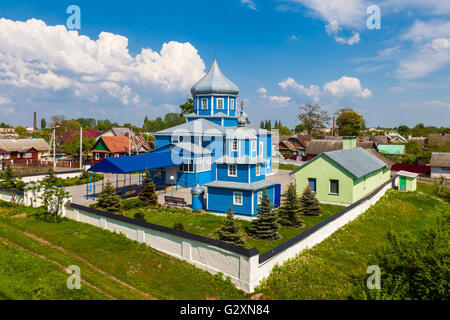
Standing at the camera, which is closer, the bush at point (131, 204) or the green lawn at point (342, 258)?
the green lawn at point (342, 258)

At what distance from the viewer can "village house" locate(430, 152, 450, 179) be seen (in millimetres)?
41531

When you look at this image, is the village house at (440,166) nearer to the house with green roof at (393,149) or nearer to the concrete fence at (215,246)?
the house with green roof at (393,149)

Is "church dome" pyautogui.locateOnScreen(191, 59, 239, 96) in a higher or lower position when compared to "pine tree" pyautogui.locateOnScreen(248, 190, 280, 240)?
higher

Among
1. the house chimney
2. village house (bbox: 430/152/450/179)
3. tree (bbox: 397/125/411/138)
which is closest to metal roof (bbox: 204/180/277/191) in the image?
the house chimney

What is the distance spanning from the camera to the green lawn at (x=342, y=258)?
39.0 feet

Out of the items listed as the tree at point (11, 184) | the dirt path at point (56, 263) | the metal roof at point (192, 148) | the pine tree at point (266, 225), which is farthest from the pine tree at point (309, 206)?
the tree at point (11, 184)

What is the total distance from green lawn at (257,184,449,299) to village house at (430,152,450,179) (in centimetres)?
2001

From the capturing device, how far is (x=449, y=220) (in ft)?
37.2

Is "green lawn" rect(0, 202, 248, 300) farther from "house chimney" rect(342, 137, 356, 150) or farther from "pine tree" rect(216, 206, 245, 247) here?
"house chimney" rect(342, 137, 356, 150)

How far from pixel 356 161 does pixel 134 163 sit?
18377 mm

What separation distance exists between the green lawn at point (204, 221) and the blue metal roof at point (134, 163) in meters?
4.12

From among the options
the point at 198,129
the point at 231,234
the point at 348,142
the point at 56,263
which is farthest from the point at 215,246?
the point at 348,142

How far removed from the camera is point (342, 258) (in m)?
15.3

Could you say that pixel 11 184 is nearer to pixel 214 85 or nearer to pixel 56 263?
pixel 56 263
